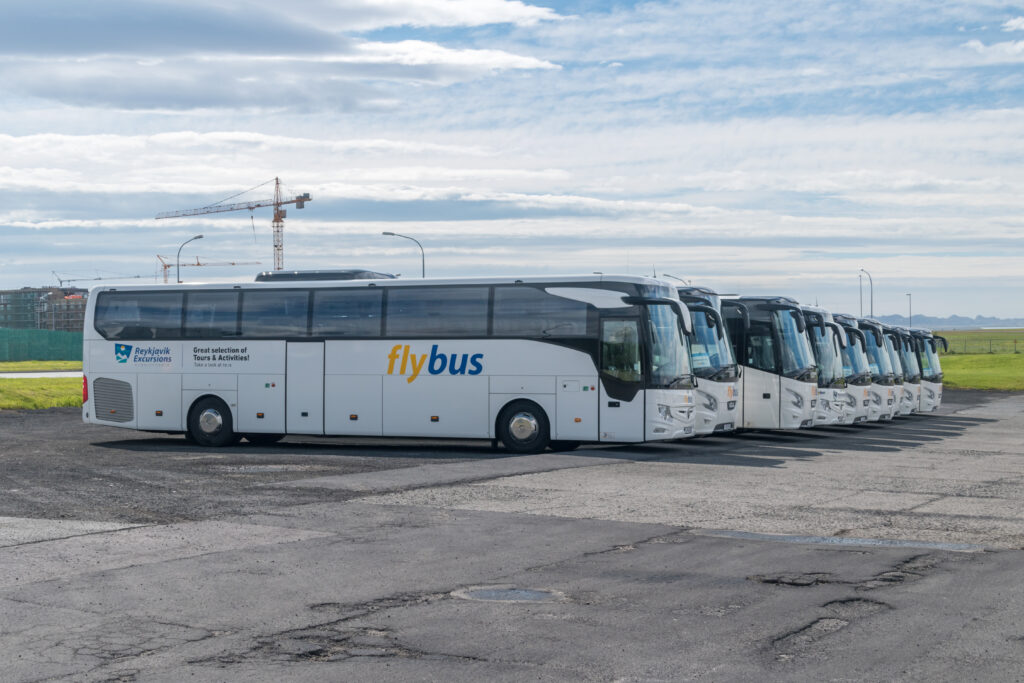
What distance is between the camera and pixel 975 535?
37.3ft

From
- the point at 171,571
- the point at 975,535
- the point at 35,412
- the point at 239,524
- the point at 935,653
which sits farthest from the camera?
the point at 35,412

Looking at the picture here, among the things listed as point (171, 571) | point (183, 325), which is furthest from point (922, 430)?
point (171, 571)

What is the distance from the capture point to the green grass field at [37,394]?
36.4m

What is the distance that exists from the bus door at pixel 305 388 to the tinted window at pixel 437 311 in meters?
1.62

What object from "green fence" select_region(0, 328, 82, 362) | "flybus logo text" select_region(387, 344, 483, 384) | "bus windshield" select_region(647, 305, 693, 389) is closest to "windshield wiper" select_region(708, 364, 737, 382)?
"bus windshield" select_region(647, 305, 693, 389)

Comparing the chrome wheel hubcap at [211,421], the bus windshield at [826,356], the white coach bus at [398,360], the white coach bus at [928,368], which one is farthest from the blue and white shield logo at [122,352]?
the white coach bus at [928,368]

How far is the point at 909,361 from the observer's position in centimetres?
3969

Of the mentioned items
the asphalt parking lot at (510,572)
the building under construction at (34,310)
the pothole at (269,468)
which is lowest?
the pothole at (269,468)

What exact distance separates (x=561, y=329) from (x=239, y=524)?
401 inches

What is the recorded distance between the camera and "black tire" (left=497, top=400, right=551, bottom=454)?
70.6 ft

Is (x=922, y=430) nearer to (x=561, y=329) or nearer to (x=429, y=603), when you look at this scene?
(x=561, y=329)

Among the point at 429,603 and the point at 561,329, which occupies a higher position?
the point at 561,329

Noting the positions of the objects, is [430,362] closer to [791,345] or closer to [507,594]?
[791,345]

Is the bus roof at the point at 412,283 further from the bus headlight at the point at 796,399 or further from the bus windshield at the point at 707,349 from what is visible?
the bus headlight at the point at 796,399
